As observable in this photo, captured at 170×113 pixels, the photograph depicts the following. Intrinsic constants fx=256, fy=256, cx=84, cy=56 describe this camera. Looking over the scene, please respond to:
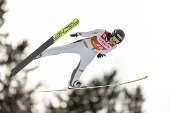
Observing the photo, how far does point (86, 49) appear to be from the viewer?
6.83 metres

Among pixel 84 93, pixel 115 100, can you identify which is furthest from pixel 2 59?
pixel 115 100

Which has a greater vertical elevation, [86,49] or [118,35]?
[118,35]

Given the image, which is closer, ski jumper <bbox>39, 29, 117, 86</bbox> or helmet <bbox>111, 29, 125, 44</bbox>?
helmet <bbox>111, 29, 125, 44</bbox>

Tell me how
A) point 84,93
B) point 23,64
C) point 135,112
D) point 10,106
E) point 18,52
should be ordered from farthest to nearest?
1. point 84,93
2. point 135,112
3. point 18,52
4. point 10,106
5. point 23,64

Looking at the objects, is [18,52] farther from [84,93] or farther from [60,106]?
[84,93]

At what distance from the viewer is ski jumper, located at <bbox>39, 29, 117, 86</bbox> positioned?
652 cm

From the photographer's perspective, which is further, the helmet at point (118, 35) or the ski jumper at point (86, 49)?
the ski jumper at point (86, 49)

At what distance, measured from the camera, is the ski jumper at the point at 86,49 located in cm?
652

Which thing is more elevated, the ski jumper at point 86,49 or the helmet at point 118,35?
the helmet at point 118,35

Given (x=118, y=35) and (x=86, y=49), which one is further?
(x=86, y=49)

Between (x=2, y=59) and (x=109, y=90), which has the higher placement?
(x=2, y=59)

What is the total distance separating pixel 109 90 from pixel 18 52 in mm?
12755

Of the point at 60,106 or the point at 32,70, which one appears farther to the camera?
the point at 60,106

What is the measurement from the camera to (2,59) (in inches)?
886
